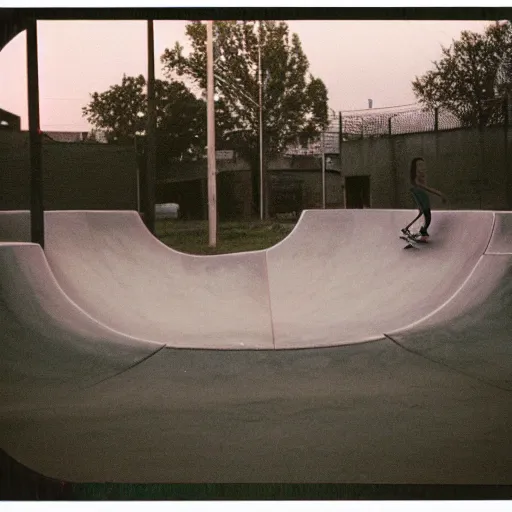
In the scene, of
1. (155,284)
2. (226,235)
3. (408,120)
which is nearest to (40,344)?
(155,284)

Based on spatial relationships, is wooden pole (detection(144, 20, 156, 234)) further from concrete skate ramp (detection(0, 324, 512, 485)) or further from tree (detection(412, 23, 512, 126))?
tree (detection(412, 23, 512, 126))

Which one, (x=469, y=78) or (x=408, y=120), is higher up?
(x=469, y=78)

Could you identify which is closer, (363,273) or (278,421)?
(278,421)

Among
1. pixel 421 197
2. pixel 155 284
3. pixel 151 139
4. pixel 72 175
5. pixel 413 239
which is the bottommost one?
pixel 155 284

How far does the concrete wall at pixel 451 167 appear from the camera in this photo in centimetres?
298

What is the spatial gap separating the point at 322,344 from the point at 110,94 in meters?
1.23

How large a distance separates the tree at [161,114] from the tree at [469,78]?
2.76 feet

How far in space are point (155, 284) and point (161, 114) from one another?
646mm

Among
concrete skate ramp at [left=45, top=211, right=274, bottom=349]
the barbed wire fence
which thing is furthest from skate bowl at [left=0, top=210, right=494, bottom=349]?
the barbed wire fence

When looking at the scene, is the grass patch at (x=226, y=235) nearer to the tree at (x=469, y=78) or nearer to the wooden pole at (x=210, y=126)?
the wooden pole at (x=210, y=126)

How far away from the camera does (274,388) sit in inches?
116

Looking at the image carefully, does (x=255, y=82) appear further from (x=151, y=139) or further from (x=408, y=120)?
(x=408, y=120)

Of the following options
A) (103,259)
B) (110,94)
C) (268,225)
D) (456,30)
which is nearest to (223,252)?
(268,225)

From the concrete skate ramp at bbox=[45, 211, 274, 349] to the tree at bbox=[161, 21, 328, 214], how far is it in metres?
0.34
